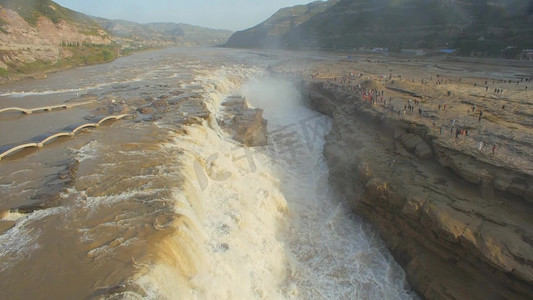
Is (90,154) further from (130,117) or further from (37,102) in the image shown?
(37,102)

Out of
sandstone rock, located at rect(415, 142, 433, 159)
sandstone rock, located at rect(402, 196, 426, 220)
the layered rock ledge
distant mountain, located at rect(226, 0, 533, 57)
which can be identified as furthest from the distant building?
sandstone rock, located at rect(402, 196, 426, 220)

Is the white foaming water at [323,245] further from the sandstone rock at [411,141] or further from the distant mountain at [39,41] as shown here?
the distant mountain at [39,41]

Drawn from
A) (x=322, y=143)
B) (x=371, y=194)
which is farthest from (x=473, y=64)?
(x=371, y=194)

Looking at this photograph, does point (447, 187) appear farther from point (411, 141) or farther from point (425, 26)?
point (425, 26)

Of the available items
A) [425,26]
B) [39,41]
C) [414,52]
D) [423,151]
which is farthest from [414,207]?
[425,26]

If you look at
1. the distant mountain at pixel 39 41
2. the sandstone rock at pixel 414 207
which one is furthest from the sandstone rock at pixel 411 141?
the distant mountain at pixel 39 41
